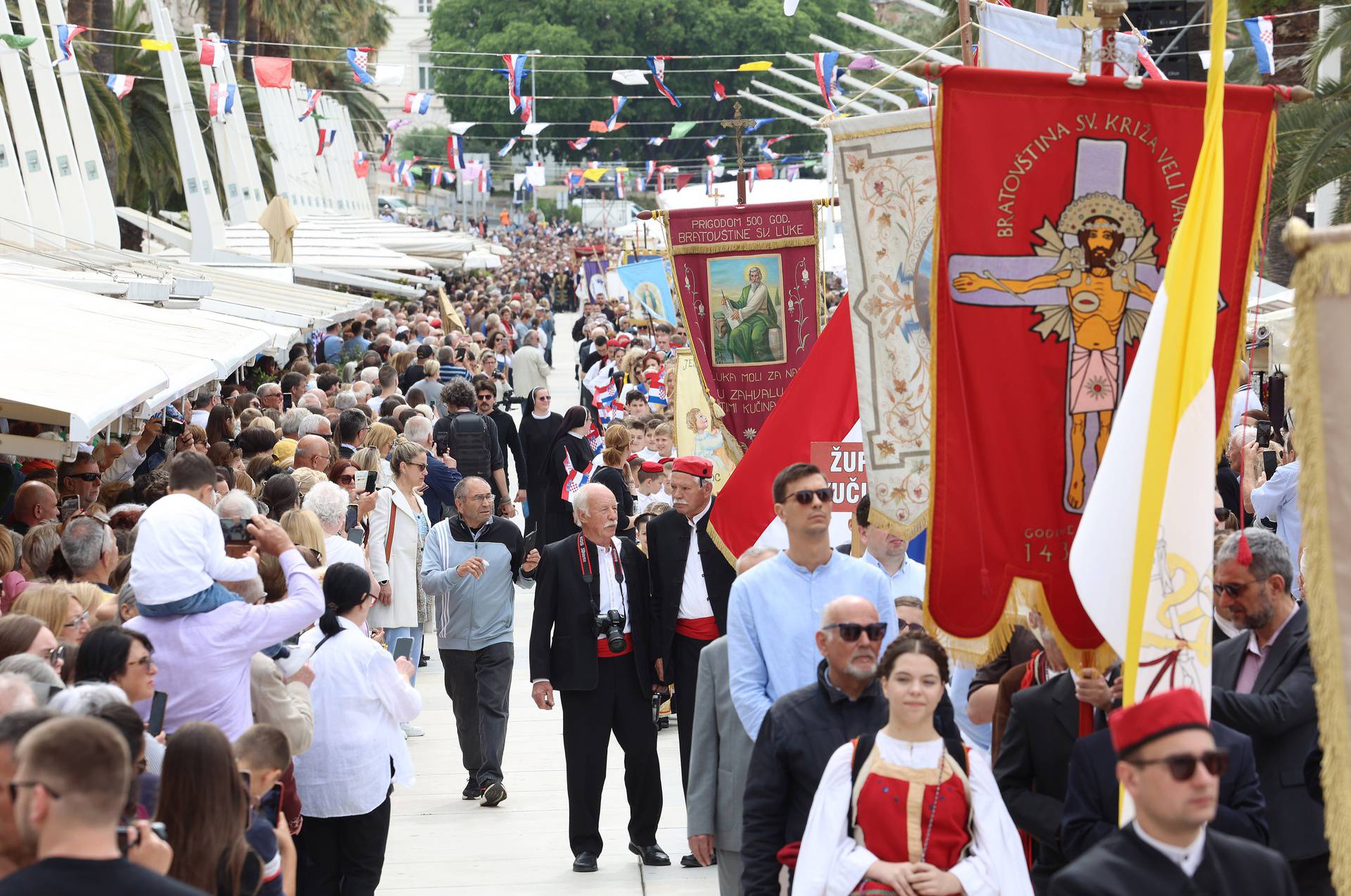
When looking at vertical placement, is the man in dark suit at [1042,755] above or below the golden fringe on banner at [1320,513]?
below

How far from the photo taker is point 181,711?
242 inches

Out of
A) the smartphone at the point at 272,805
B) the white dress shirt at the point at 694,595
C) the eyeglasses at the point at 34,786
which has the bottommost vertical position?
the white dress shirt at the point at 694,595

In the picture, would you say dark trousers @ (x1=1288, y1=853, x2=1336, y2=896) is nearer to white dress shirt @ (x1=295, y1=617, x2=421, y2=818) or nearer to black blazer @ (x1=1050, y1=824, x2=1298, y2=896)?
black blazer @ (x1=1050, y1=824, x2=1298, y2=896)

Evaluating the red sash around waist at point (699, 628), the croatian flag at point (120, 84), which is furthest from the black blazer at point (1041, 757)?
the croatian flag at point (120, 84)

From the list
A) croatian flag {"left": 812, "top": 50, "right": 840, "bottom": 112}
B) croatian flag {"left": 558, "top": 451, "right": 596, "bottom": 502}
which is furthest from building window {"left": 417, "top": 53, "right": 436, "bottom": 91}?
croatian flag {"left": 558, "top": 451, "right": 596, "bottom": 502}

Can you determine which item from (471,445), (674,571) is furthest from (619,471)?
(674,571)

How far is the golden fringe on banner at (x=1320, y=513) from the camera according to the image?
12.6 feet

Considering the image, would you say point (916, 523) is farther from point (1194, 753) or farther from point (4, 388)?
point (4, 388)

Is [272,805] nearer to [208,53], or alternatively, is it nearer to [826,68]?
[826,68]

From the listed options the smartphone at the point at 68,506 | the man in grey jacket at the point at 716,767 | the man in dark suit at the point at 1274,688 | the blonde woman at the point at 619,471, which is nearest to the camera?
the man in dark suit at the point at 1274,688

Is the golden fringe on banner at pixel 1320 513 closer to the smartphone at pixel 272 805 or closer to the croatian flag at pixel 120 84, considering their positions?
the smartphone at pixel 272 805

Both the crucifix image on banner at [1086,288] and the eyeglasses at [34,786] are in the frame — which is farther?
the crucifix image on banner at [1086,288]

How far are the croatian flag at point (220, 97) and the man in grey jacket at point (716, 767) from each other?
2685 cm

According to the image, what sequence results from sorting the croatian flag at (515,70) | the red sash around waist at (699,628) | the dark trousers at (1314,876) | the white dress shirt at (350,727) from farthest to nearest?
the croatian flag at (515,70) < the red sash around waist at (699,628) < the white dress shirt at (350,727) < the dark trousers at (1314,876)
